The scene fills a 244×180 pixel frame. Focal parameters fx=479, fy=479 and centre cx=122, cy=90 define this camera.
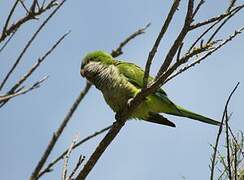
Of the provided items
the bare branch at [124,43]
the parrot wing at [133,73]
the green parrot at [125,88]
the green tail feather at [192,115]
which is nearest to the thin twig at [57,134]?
the bare branch at [124,43]

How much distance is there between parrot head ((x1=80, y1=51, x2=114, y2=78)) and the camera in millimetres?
5551

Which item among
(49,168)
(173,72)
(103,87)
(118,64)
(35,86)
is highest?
(118,64)

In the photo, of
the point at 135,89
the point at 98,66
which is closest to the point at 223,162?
the point at 135,89

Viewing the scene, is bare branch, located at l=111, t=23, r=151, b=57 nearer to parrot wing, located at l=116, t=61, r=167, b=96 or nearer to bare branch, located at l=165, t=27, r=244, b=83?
bare branch, located at l=165, t=27, r=244, b=83

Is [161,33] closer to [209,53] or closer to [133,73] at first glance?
[209,53]

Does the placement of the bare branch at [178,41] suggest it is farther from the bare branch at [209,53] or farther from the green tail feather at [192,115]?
the green tail feather at [192,115]

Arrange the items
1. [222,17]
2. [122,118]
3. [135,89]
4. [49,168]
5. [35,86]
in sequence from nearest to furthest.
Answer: [49,168] → [222,17] → [35,86] → [122,118] → [135,89]

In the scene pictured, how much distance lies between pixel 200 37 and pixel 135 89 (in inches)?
100

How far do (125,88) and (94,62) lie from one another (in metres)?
0.85

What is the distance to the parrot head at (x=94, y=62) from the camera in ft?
18.2

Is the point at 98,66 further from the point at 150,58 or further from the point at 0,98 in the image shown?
the point at 0,98

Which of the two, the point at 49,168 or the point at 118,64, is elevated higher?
the point at 118,64

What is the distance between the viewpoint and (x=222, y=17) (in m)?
2.31

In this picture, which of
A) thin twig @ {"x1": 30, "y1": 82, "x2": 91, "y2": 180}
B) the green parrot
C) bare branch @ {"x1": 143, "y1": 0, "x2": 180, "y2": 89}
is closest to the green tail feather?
the green parrot
